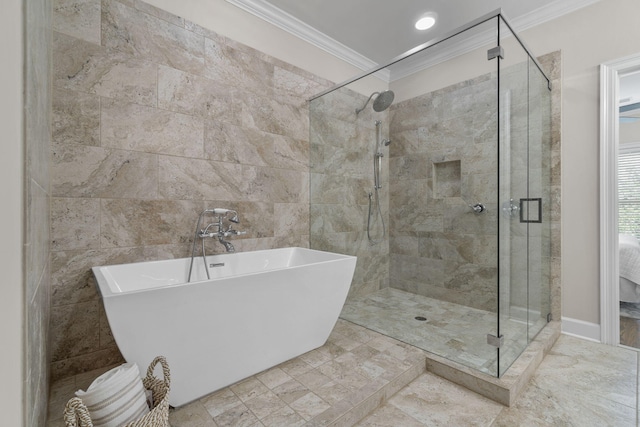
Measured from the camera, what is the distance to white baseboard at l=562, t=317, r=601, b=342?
2.20m

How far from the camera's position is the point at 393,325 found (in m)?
2.24

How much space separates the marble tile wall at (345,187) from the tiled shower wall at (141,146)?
420mm

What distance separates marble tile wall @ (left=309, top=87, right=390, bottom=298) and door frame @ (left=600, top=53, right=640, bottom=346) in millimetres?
1575

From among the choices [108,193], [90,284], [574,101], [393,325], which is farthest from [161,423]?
[574,101]

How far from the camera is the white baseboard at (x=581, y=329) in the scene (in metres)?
2.20

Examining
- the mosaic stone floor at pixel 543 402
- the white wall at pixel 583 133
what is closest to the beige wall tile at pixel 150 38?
the mosaic stone floor at pixel 543 402

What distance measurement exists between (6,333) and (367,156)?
2.45 m

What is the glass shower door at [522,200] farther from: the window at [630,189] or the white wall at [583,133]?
the window at [630,189]

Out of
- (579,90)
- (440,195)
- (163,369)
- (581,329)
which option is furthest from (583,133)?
(163,369)

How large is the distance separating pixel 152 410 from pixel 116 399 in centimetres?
12

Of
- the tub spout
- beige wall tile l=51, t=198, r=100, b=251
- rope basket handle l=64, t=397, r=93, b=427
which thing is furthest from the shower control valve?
beige wall tile l=51, t=198, r=100, b=251

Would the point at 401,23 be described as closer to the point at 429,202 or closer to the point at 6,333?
the point at 429,202

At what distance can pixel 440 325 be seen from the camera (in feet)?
7.34

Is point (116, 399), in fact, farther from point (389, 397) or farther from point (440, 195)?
point (440, 195)
